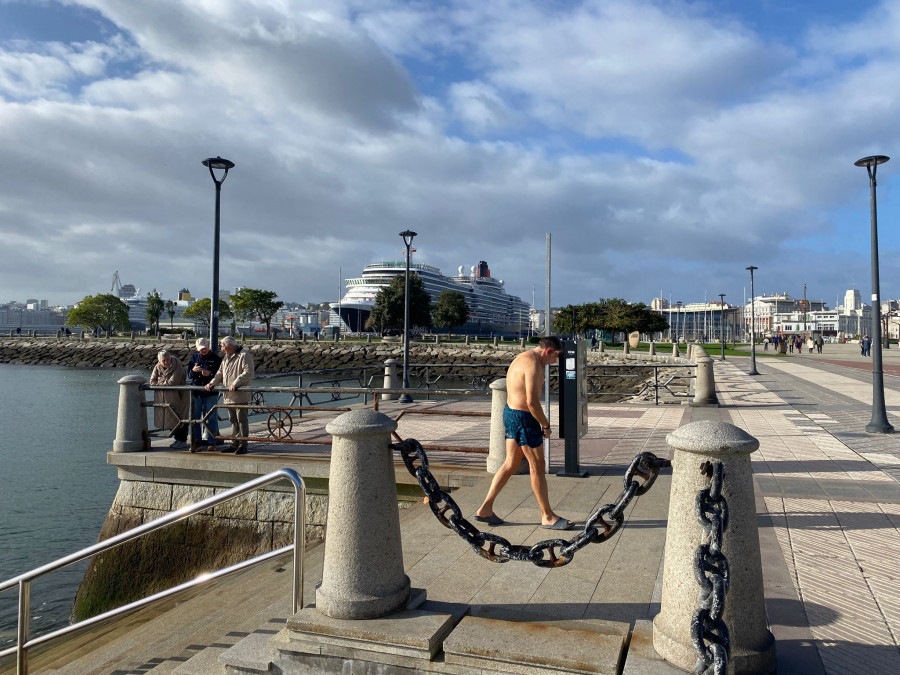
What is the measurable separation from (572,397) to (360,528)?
4.18 m

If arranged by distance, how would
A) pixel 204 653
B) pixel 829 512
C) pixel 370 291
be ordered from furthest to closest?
pixel 370 291
pixel 829 512
pixel 204 653

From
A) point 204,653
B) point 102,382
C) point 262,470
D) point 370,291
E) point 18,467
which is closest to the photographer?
point 204,653

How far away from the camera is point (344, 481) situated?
345 centimetres

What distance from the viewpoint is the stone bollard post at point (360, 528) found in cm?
341

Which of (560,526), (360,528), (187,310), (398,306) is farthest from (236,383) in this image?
(187,310)

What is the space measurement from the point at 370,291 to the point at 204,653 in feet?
339

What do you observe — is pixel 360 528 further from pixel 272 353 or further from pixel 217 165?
pixel 272 353

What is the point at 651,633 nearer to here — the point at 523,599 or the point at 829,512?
the point at 523,599

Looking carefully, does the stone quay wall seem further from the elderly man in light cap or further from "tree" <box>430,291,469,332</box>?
"tree" <box>430,291,469,332</box>

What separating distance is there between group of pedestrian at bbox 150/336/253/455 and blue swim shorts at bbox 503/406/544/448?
4.49 meters

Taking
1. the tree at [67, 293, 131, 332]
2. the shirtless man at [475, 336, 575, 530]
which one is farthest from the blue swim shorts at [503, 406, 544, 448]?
the tree at [67, 293, 131, 332]

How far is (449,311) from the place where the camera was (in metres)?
94.9

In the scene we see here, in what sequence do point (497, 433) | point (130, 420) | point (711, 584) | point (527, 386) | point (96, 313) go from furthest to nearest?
point (96, 313) < point (130, 420) < point (497, 433) < point (527, 386) < point (711, 584)

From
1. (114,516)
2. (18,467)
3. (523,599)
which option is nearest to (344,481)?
(523,599)
